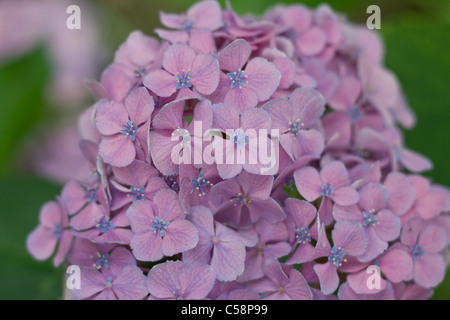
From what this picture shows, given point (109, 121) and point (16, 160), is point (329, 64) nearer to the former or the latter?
point (109, 121)

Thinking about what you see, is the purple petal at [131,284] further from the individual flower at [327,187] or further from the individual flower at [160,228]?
the individual flower at [327,187]

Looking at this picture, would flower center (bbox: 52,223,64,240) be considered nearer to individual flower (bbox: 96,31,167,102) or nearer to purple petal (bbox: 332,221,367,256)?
individual flower (bbox: 96,31,167,102)

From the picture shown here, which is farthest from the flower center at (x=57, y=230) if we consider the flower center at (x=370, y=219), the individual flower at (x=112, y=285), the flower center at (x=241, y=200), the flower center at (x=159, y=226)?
the flower center at (x=370, y=219)

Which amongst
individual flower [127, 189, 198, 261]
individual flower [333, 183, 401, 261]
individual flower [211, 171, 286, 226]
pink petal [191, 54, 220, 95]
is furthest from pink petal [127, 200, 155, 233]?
individual flower [333, 183, 401, 261]

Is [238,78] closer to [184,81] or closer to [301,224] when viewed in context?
[184,81]

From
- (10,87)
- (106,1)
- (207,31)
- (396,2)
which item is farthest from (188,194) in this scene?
(106,1)

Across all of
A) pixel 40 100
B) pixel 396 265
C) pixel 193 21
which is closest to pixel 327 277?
pixel 396 265
